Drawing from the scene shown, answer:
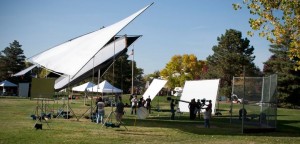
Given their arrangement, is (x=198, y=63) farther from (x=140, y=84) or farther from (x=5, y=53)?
(x=5, y=53)

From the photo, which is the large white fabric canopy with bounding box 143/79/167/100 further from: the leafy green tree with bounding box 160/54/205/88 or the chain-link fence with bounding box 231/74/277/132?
the leafy green tree with bounding box 160/54/205/88

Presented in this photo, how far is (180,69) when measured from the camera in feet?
321

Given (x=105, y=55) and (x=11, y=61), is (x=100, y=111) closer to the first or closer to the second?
(x=105, y=55)

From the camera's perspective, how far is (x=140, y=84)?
117 m

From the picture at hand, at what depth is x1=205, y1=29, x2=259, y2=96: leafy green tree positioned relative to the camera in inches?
2591

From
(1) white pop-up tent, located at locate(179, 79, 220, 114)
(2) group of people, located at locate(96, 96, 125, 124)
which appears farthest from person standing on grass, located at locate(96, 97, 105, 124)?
(1) white pop-up tent, located at locate(179, 79, 220, 114)

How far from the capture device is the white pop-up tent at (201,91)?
31.7 m

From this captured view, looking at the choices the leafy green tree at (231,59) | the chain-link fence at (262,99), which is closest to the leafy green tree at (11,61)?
the leafy green tree at (231,59)

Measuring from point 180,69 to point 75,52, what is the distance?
75.3m

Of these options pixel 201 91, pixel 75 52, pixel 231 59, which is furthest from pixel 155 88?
pixel 231 59

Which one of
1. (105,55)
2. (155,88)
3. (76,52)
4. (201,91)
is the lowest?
(201,91)

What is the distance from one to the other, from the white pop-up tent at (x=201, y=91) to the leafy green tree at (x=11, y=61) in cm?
6699

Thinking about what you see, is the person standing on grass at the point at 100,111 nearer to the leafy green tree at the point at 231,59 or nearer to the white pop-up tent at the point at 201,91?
the white pop-up tent at the point at 201,91

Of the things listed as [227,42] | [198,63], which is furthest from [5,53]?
[227,42]
